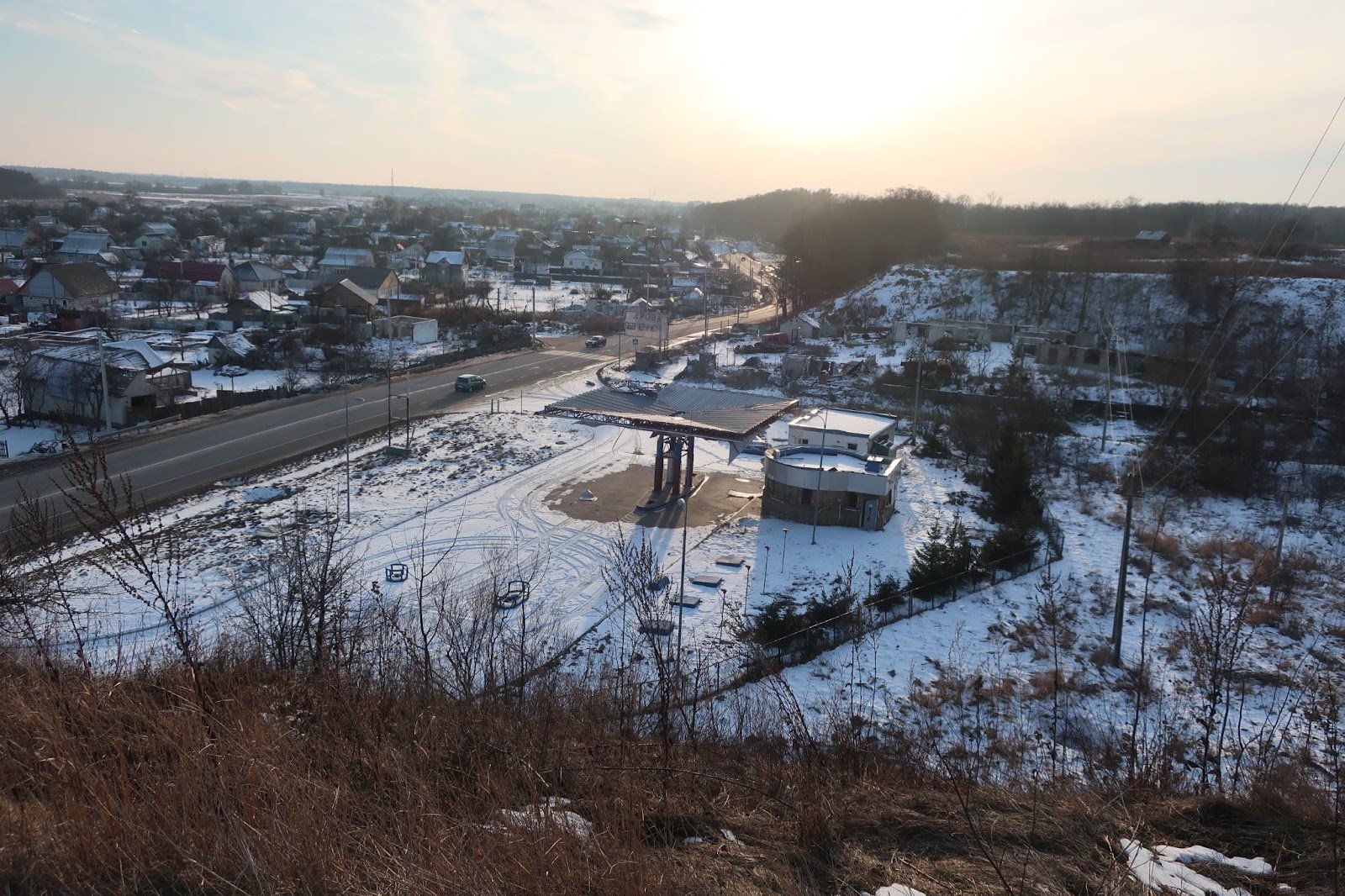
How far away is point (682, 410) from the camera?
16.0 metres

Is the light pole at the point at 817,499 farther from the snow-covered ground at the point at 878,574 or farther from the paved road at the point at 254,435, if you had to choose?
the paved road at the point at 254,435

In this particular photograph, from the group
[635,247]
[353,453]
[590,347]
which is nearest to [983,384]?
[590,347]

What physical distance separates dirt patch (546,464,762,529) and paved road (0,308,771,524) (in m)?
6.24

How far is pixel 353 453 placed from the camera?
17.4 meters

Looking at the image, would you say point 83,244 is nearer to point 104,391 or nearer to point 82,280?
point 82,280

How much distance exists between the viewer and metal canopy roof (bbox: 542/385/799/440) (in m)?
14.5

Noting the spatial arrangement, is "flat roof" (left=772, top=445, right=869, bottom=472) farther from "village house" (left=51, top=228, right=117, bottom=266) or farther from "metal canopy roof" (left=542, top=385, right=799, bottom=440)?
"village house" (left=51, top=228, right=117, bottom=266)

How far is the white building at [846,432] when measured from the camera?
52.9 ft

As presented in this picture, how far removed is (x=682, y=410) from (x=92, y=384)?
45.2ft

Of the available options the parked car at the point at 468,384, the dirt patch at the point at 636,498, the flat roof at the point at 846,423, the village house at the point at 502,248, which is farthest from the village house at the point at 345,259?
the flat roof at the point at 846,423

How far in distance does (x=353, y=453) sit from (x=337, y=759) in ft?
51.8

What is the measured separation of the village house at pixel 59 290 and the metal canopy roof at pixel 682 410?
25.8 meters

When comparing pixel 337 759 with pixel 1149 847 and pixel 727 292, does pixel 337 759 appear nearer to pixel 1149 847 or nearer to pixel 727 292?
pixel 1149 847

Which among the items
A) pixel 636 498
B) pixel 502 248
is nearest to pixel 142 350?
pixel 636 498
